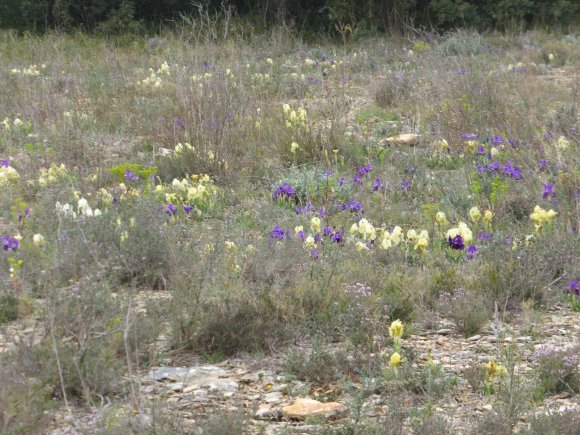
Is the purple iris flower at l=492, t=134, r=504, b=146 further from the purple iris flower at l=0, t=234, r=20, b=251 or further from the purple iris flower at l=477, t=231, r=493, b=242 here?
the purple iris flower at l=0, t=234, r=20, b=251

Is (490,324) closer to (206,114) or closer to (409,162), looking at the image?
(409,162)

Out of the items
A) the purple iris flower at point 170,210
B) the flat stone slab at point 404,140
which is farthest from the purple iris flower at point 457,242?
the flat stone slab at point 404,140

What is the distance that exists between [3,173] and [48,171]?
0.49m

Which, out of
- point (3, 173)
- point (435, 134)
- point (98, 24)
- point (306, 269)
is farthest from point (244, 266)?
point (98, 24)

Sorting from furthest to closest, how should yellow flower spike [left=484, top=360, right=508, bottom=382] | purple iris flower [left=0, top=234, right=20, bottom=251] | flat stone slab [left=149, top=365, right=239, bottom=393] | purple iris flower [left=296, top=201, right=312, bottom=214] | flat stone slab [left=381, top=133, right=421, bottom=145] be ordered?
flat stone slab [left=381, top=133, right=421, bottom=145]
purple iris flower [left=296, top=201, right=312, bottom=214]
purple iris flower [left=0, top=234, right=20, bottom=251]
flat stone slab [left=149, top=365, right=239, bottom=393]
yellow flower spike [left=484, top=360, right=508, bottom=382]

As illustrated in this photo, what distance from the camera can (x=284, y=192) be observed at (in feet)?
20.1

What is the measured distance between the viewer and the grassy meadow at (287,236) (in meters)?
3.24

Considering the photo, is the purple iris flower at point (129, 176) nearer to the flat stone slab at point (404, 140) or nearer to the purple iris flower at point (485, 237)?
the purple iris flower at point (485, 237)

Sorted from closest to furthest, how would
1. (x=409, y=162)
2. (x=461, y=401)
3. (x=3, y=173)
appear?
(x=461, y=401) < (x=3, y=173) < (x=409, y=162)

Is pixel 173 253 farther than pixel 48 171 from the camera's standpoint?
No

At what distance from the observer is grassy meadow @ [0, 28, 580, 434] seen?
3.24 meters

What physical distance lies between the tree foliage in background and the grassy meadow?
18.8 feet

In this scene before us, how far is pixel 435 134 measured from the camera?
8.00 m

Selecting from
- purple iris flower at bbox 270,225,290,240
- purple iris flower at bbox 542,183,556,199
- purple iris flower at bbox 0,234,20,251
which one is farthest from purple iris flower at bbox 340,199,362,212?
purple iris flower at bbox 0,234,20,251
